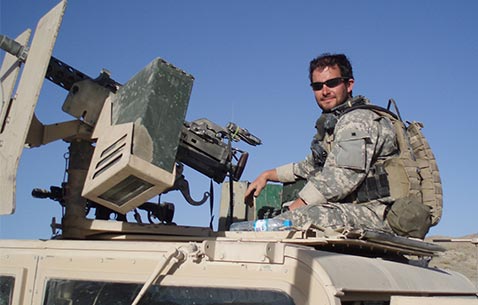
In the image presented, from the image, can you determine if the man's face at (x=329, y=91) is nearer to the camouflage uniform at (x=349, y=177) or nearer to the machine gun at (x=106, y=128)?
the camouflage uniform at (x=349, y=177)

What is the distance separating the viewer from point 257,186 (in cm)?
512

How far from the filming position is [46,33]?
3.73m

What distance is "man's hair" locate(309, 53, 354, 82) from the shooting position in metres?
5.28

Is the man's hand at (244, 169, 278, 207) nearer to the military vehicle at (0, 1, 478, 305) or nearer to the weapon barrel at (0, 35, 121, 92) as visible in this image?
the military vehicle at (0, 1, 478, 305)

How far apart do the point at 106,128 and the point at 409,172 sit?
81.1 inches

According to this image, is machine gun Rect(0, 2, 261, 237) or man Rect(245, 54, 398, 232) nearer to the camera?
machine gun Rect(0, 2, 261, 237)

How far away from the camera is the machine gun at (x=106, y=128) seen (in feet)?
11.2

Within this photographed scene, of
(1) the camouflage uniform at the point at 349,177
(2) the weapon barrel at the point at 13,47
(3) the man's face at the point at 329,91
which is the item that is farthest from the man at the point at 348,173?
(2) the weapon barrel at the point at 13,47

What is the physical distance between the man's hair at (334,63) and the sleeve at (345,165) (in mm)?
890

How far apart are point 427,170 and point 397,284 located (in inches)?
69.2

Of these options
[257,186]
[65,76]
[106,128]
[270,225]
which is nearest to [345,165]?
[270,225]

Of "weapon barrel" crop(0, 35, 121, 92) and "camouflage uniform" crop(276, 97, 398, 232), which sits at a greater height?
"weapon barrel" crop(0, 35, 121, 92)

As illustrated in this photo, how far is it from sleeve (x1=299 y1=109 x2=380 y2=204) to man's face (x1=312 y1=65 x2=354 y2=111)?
0.66m

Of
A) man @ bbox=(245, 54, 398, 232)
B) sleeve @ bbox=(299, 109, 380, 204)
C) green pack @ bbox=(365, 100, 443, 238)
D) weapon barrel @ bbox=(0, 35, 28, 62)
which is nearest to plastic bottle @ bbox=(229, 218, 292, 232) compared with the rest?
man @ bbox=(245, 54, 398, 232)
